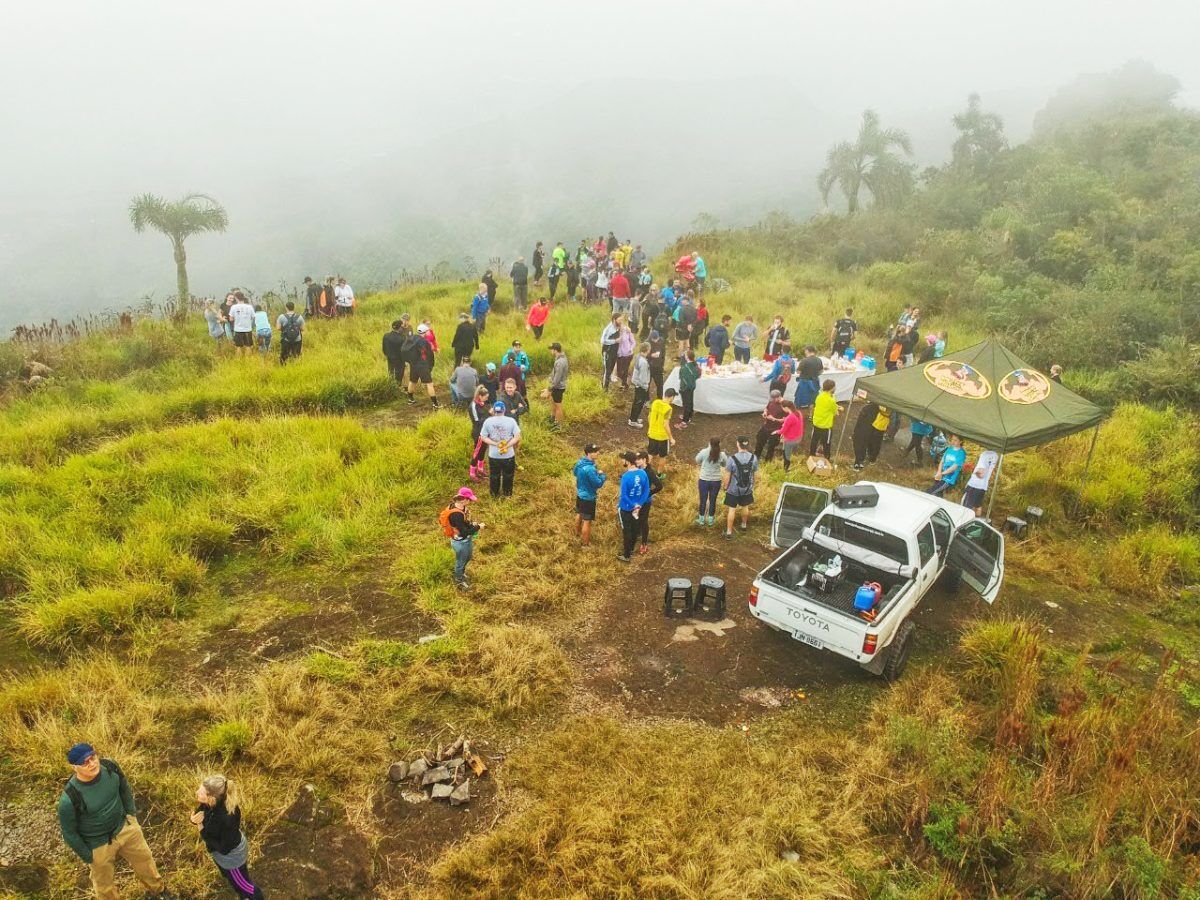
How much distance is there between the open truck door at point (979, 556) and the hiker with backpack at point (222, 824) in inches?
311

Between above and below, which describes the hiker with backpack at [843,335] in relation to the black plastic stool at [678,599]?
above

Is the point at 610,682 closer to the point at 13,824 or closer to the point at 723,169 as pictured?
the point at 13,824

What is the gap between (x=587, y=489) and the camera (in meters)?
9.00

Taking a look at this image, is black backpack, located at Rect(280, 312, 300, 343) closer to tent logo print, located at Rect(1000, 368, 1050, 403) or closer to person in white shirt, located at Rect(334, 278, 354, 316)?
person in white shirt, located at Rect(334, 278, 354, 316)

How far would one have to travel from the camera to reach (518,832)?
526 centimetres

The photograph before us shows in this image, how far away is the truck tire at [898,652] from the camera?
7.12 m

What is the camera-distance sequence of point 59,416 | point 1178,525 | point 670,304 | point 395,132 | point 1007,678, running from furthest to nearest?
point 395,132
point 670,304
point 59,416
point 1178,525
point 1007,678

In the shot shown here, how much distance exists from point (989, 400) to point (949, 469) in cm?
127

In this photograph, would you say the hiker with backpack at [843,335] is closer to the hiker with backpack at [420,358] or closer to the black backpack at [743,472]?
the black backpack at [743,472]

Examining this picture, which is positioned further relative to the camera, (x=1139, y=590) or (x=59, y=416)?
(x=59, y=416)

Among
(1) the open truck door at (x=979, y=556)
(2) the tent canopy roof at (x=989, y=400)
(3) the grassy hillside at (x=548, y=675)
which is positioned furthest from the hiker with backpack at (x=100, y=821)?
(2) the tent canopy roof at (x=989, y=400)

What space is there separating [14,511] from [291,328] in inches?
284

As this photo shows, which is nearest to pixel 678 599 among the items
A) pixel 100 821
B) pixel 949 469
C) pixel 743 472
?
pixel 743 472

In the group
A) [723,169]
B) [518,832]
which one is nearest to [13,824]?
[518,832]
